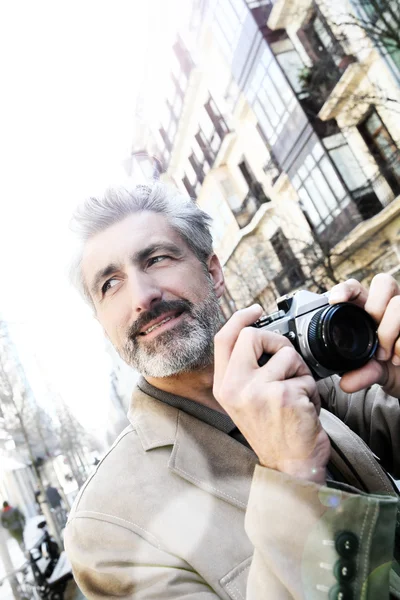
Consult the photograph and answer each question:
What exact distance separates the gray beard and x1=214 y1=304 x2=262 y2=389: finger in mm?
241

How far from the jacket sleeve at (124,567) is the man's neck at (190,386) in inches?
11.4

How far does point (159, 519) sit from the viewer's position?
2.42ft

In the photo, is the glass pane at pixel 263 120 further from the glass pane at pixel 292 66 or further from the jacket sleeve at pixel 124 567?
the jacket sleeve at pixel 124 567

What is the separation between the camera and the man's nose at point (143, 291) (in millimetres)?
925

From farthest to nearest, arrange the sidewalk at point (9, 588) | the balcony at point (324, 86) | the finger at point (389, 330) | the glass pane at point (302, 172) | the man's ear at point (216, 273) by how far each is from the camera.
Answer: the glass pane at point (302, 172), the balcony at point (324, 86), the sidewalk at point (9, 588), the man's ear at point (216, 273), the finger at point (389, 330)

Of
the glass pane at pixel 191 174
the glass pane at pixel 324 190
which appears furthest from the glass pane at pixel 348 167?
the glass pane at pixel 191 174

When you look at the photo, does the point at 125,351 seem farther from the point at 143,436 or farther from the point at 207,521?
the point at 207,521

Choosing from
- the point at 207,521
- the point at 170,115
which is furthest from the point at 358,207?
the point at 207,521

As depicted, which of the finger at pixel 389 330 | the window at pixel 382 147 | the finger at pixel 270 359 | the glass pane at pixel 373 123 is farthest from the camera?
the glass pane at pixel 373 123

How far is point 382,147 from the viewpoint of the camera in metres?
6.38

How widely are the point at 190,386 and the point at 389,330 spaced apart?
0.38m

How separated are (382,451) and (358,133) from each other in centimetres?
637

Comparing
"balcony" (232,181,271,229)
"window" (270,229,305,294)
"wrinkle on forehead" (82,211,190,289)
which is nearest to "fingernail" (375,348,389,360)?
"wrinkle on forehead" (82,211,190,289)

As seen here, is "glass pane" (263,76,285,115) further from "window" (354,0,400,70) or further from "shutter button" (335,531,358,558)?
"shutter button" (335,531,358,558)
